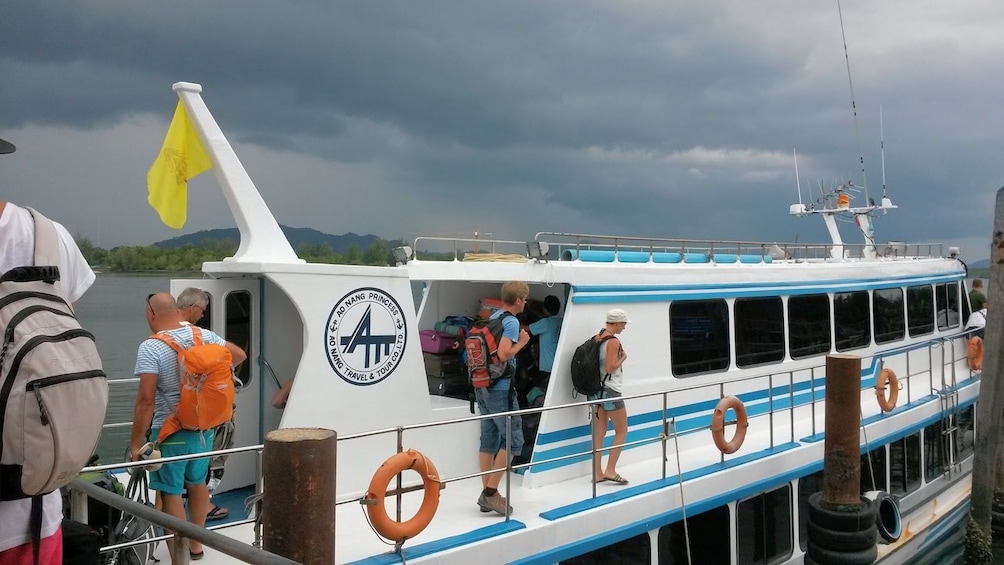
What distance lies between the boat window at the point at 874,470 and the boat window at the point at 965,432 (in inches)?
113

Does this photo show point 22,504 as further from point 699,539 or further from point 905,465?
point 905,465

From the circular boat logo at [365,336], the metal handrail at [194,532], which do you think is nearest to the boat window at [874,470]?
the circular boat logo at [365,336]

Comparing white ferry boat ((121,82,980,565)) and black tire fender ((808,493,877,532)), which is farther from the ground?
white ferry boat ((121,82,980,565))

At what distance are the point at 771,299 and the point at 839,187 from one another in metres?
6.46

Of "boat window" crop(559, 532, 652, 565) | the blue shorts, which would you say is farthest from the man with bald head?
"boat window" crop(559, 532, 652, 565)

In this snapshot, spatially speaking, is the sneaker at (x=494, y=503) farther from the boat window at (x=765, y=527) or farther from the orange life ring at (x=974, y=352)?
the orange life ring at (x=974, y=352)

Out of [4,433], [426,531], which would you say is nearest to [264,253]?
[426,531]

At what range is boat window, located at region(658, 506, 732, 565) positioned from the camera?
5641 millimetres

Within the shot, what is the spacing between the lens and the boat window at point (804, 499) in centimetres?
699

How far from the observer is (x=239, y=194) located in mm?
5273

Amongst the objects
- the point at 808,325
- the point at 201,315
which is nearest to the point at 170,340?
the point at 201,315

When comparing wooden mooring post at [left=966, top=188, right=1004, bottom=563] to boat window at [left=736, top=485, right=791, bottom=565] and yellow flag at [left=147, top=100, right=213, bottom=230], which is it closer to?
boat window at [left=736, top=485, right=791, bottom=565]

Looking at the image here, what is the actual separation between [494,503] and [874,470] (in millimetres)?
5448

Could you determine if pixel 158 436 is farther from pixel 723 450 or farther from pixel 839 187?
pixel 839 187
